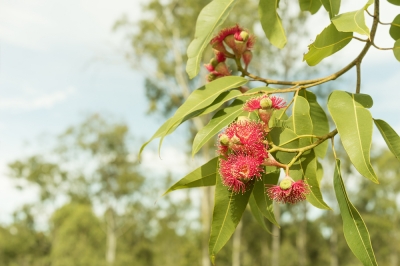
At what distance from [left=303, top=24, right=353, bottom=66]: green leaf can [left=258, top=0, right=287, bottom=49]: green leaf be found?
0.12m

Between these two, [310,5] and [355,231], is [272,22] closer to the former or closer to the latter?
[310,5]

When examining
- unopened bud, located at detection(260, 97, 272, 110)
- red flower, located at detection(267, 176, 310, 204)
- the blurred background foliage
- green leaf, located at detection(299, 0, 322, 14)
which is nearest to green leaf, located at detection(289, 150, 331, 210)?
red flower, located at detection(267, 176, 310, 204)

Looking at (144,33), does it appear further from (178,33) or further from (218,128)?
(218,128)

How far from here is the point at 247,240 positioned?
78.0 ft

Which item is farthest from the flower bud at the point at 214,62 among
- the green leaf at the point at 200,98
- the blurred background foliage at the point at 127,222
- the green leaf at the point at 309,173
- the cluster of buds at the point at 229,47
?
the blurred background foliage at the point at 127,222

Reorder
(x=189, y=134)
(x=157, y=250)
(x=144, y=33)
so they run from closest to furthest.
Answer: (x=144, y=33) < (x=189, y=134) < (x=157, y=250)

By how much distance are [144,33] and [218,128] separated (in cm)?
1205

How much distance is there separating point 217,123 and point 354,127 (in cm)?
26

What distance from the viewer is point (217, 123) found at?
923 millimetres

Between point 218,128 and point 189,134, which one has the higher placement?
point 189,134

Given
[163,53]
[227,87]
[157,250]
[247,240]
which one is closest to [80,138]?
[157,250]

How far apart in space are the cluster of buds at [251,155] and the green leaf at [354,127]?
4.8 inches

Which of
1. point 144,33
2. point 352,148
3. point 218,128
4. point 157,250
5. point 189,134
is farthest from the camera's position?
point 157,250

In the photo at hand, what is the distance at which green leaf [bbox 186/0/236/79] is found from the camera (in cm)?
92
